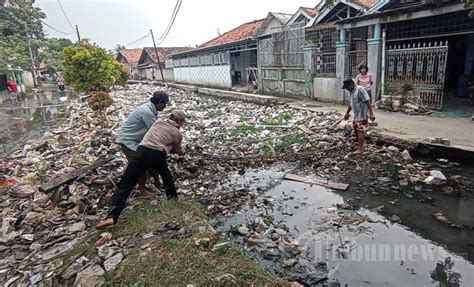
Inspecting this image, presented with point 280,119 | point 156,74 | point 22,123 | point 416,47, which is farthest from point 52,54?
point 416,47

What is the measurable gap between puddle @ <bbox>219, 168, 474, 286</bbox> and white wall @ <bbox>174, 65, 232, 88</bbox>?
57.2 ft

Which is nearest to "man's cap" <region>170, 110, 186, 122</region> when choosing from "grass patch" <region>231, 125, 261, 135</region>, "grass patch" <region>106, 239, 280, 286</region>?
"grass patch" <region>106, 239, 280, 286</region>

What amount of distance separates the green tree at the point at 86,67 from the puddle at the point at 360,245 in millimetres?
8048

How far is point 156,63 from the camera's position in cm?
3706

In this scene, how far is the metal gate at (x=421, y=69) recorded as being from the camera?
8148 millimetres

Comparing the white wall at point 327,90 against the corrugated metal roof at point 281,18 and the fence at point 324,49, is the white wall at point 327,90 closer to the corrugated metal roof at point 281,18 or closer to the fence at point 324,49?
the fence at point 324,49

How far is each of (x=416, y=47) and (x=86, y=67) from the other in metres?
10.1

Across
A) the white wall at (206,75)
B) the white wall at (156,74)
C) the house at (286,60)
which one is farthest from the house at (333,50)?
the white wall at (156,74)

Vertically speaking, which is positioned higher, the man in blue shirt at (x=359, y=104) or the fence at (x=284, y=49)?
the fence at (x=284, y=49)

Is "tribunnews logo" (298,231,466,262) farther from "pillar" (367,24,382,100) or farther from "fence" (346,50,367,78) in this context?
"fence" (346,50,367,78)

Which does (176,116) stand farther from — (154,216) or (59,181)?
(59,181)

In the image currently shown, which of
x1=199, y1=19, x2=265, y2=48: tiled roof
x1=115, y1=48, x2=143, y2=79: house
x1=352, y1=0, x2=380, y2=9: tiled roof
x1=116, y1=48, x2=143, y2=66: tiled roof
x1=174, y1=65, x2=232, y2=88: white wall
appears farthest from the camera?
x1=116, y1=48, x2=143, y2=66: tiled roof

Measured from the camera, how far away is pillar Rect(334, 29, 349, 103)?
1084 centimetres

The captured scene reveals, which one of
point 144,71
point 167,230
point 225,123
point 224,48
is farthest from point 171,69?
point 167,230
